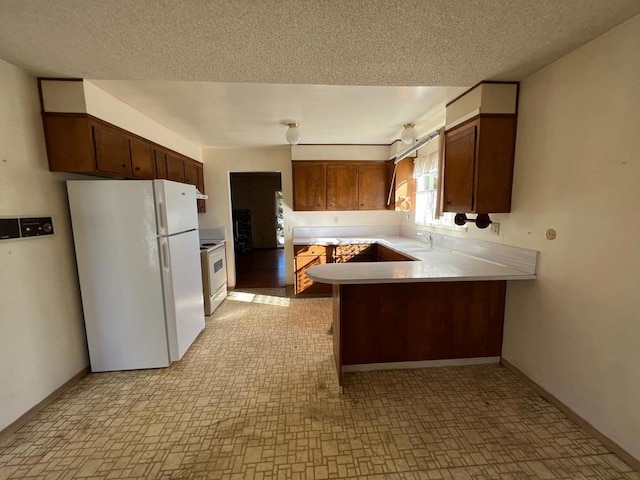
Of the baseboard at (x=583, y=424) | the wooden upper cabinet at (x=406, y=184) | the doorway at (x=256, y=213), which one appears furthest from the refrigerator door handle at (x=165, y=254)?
the doorway at (x=256, y=213)

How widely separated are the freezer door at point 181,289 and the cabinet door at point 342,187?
222 centimetres

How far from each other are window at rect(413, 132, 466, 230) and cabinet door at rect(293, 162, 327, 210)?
143cm

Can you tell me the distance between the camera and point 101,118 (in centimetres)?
213

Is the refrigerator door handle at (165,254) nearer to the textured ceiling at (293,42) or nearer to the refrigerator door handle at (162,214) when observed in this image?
the refrigerator door handle at (162,214)

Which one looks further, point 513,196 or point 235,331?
point 235,331

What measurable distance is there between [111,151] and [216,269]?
195 centimetres

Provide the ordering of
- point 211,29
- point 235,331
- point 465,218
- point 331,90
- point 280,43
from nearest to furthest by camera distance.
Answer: point 211,29
point 280,43
point 331,90
point 465,218
point 235,331

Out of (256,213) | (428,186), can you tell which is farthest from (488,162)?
(256,213)

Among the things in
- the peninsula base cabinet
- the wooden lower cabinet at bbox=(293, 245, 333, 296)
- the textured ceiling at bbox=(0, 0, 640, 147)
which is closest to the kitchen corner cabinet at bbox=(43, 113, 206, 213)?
the textured ceiling at bbox=(0, 0, 640, 147)

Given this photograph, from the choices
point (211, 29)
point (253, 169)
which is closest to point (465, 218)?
point (211, 29)

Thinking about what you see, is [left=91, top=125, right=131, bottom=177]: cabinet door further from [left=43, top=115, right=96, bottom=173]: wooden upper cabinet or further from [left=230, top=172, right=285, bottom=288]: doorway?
[left=230, top=172, right=285, bottom=288]: doorway

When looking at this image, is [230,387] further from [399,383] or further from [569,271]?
[569,271]

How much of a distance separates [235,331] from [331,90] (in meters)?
2.67

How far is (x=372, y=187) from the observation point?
4.33 m
